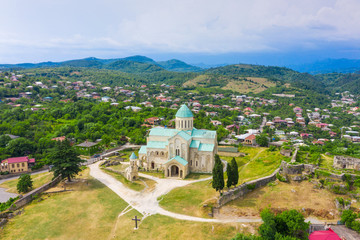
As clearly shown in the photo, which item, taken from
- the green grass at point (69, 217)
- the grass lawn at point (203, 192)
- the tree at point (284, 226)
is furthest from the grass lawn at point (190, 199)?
the tree at point (284, 226)

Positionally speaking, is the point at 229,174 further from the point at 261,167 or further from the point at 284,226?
the point at 261,167

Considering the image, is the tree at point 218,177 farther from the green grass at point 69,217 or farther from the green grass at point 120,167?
the green grass at point 120,167

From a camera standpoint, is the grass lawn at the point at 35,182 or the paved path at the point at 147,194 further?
the grass lawn at the point at 35,182

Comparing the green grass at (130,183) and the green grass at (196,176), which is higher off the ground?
the green grass at (196,176)

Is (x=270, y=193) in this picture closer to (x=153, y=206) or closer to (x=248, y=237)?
(x=248, y=237)

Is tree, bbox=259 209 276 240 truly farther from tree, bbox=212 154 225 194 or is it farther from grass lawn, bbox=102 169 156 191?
grass lawn, bbox=102 169 156 191

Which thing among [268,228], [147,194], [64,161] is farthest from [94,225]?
[268,228]
